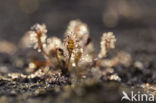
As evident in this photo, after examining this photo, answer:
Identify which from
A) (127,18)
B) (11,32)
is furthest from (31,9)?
(127,18)

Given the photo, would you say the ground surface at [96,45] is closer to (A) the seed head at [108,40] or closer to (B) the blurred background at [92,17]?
(B) the blurred background at [92,17]

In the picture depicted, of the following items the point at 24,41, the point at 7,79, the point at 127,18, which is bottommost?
the point at 7,79

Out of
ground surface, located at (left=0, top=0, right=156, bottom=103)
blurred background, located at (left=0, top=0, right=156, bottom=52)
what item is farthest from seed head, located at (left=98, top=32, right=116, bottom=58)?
blurred background, located at (left=0, top=0, right=156, bottom=52)

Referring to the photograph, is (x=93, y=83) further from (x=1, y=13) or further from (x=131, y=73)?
(x=1, y=13)

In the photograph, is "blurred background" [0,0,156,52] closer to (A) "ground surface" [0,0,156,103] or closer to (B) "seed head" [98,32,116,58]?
(A) "ground surface" [0,0,156,103]

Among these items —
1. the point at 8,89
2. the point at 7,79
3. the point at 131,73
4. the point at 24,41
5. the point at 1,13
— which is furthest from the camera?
the point at 1,13

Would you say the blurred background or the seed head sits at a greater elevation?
the blurred background

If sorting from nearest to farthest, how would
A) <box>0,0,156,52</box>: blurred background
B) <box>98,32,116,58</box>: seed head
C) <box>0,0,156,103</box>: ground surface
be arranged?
<box>0,0,156,103</box>: ground surface
<box>98,32,116,58</box>: seed head
<box>0,0,156,52</box>: blurred background

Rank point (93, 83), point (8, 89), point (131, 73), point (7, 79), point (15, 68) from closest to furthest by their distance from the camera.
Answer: point (93, 83) < point (8, 89) < point (7, 79) < point (131, 73) < point (15, 68)
